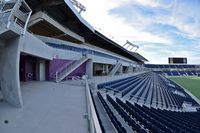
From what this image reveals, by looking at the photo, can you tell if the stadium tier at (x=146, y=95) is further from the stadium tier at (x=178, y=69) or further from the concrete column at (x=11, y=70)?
the stadium tier at (x=178, y=69)

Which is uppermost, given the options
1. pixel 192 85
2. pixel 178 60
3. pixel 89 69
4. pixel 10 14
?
pixel 178 60

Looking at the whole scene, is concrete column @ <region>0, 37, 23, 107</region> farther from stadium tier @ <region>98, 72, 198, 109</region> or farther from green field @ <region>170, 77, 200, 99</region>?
green field @ <region>170, 77, 200, 99</region>

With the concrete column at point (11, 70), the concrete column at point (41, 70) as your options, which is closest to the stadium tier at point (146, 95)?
the concrete column at point (41, 70)

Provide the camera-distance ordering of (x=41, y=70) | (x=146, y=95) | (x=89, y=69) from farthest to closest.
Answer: (x=89, y=69), (x=146, y=95), (x=41, y=70)

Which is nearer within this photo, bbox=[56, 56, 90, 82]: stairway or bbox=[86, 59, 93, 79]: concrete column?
bbox=[56, 56, 90, 82]: stairway

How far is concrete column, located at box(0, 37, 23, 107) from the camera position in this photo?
27.0 ft

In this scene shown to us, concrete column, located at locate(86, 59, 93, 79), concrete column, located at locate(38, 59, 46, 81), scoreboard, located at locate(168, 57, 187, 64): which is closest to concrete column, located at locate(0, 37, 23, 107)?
concrete column, located at locate(38, 59, 46, 81)

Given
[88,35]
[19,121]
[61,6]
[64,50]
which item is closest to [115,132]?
[19,121]

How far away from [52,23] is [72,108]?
17.7 m

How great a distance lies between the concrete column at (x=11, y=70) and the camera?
8.22m

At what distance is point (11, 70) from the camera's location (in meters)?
8.42

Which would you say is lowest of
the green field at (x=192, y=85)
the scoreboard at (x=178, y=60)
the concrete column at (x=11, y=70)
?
the green field at (x=192, y=85)

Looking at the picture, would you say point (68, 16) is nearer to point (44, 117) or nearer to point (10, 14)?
point (10, 14)

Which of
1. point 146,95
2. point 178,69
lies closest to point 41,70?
point 146,95
